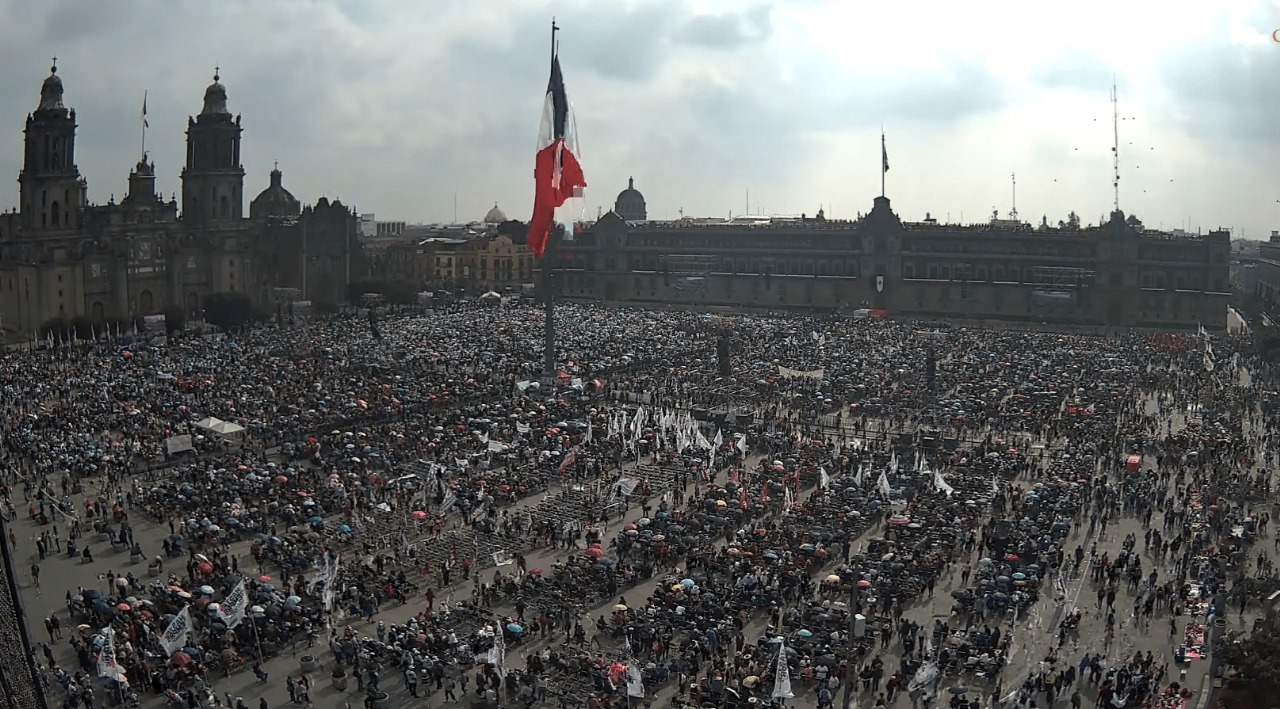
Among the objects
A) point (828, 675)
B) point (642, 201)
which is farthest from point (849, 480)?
point (642, 201)

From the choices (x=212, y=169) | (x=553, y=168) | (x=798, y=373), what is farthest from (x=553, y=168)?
(x=212, y=169)

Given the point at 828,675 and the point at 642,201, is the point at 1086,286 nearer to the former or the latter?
the point at 642,201

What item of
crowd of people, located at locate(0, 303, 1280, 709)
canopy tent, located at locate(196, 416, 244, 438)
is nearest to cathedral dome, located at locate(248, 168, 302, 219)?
crowd of people, located at locate(0, 303, 1280, 709)

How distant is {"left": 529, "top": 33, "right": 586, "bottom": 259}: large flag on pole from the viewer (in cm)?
5603

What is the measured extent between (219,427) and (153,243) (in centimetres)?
5091

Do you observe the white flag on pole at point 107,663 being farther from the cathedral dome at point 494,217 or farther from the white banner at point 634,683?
the cathedral dome at point 494,217

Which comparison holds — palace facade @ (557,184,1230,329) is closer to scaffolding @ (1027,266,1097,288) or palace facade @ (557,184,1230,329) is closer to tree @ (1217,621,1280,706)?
scaffolding @ (1027,266,1097,288)

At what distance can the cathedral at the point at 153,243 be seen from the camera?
8500 cm

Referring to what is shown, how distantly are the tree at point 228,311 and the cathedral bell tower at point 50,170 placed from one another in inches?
452

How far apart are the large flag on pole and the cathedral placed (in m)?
38.0

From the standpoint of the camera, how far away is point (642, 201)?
503 ft

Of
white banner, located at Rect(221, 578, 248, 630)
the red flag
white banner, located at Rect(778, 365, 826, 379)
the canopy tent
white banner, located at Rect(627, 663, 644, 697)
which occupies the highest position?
the red flag

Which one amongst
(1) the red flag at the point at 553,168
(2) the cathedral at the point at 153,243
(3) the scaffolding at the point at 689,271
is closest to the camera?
(1) the red flag at the point at 553,168

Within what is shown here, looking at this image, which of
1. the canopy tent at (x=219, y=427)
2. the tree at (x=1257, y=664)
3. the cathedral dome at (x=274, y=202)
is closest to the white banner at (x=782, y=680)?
the tree at (x=1257, y=664)
